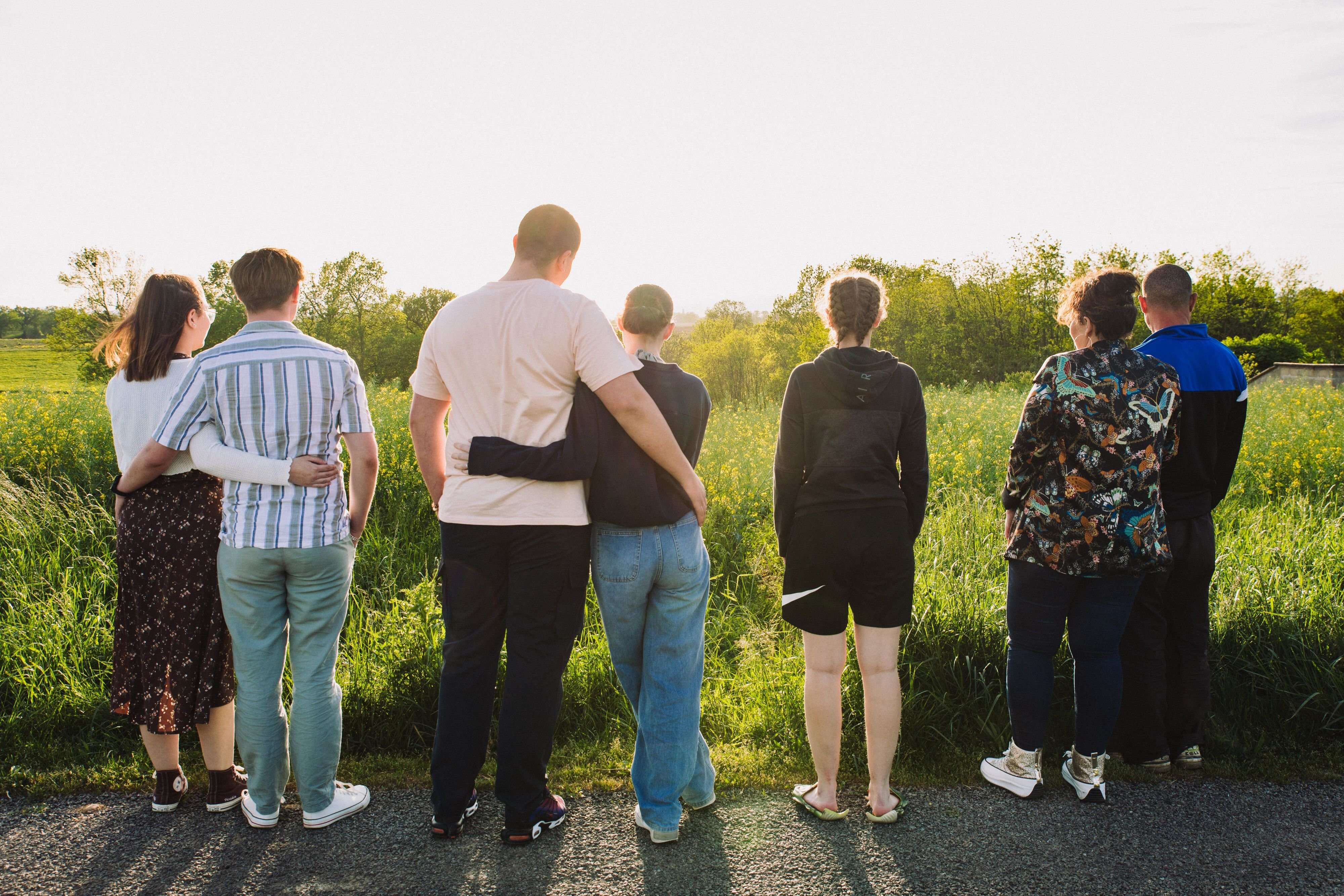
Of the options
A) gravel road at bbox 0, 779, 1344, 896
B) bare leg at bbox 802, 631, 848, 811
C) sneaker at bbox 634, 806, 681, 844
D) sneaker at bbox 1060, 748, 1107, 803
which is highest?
bare leg at bbox 802, 631, 848, 811

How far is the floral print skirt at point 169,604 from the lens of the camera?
2898mm

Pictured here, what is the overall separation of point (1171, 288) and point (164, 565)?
4.21 meters

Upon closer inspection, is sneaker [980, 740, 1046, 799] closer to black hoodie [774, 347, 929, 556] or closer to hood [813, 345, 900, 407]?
black hoodie [774, 347, 929, 556]

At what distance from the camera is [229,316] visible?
27281 mm

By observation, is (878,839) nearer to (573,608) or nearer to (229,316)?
(573,608)

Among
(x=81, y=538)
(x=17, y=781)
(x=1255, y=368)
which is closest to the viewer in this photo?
(x=17, y=781)

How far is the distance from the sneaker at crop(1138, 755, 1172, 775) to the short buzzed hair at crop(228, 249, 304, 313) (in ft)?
12.9

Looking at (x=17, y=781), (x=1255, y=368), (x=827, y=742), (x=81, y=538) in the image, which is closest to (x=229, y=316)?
(x=81, y=538)

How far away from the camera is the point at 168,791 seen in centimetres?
299

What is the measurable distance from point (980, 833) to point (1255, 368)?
30.0m

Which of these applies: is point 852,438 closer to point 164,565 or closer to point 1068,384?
point 1068,384

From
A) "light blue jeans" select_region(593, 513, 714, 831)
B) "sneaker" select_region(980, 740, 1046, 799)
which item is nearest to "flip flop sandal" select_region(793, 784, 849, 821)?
"light blue jeans" select_region(593, 513, 714, 831)

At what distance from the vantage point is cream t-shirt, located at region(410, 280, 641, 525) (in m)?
2.48

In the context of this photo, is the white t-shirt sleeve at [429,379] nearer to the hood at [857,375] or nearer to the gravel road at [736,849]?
the hood at [857,375]
